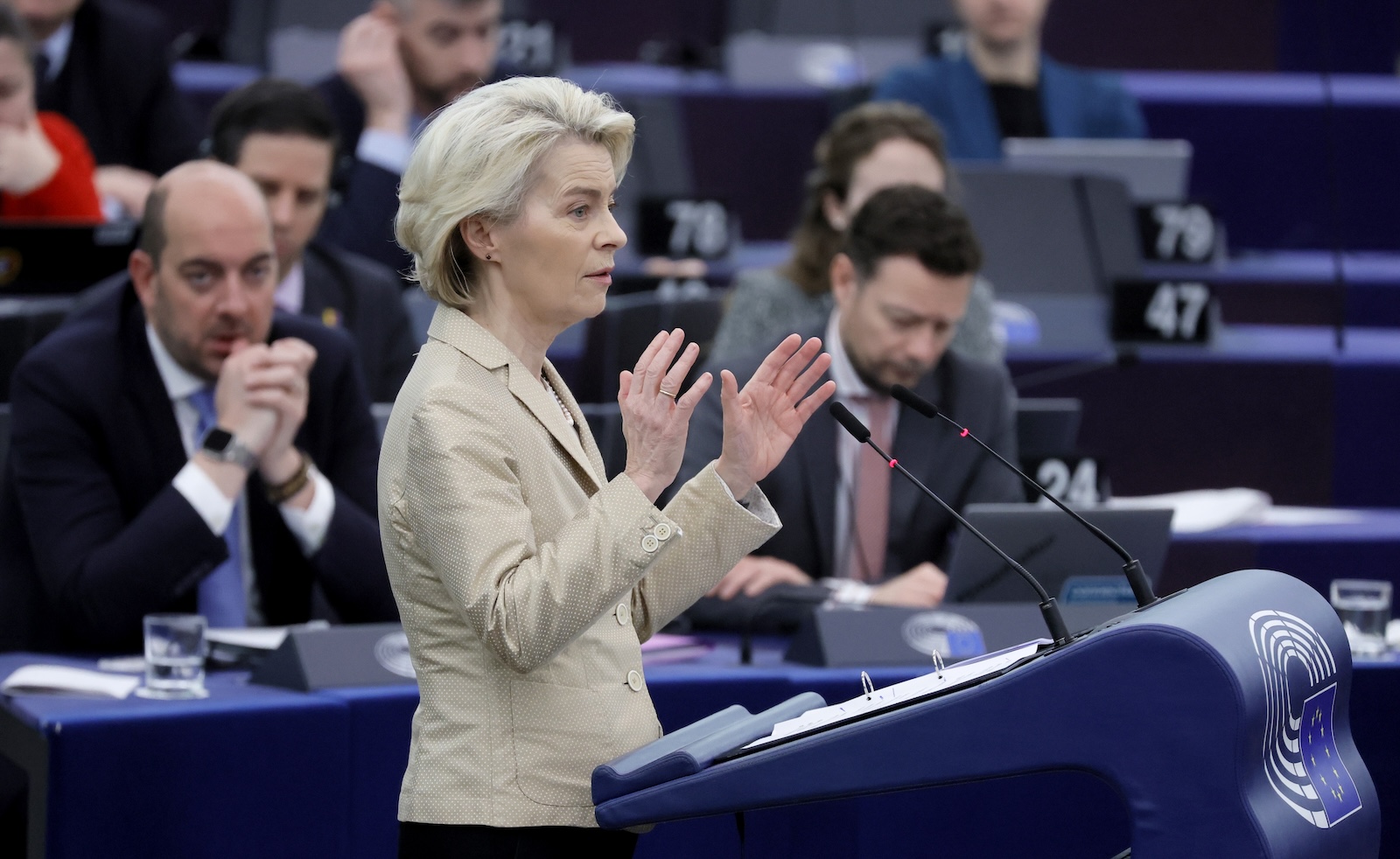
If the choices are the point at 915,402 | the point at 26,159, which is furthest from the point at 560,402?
the point at 26,159

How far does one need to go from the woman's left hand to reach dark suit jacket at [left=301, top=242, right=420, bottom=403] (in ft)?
6.79

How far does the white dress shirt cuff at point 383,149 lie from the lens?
429cm

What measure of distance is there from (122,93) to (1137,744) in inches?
140

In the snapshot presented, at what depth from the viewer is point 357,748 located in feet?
7.15

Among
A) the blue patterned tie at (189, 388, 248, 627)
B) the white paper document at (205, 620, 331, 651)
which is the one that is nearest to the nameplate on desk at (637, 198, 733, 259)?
the blue patterned tie at (189, 388, 248, 627)

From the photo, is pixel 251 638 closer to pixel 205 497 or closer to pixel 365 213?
pixel 205 497

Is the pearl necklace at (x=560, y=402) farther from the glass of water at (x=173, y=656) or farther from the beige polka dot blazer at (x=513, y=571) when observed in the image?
the glass of water at (x=173, y=656)

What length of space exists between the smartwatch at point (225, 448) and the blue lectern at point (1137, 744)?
1.21m

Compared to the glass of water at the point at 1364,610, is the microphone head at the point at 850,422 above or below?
above

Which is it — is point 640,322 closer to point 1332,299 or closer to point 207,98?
point 207,98

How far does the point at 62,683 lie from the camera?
218cm

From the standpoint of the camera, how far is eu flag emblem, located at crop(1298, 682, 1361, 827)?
5.00 feet

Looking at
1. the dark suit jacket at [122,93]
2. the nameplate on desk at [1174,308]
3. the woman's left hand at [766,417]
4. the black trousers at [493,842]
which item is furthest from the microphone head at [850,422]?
the dark suit jacket at [122,93]

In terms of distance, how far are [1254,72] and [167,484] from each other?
4.54 m
